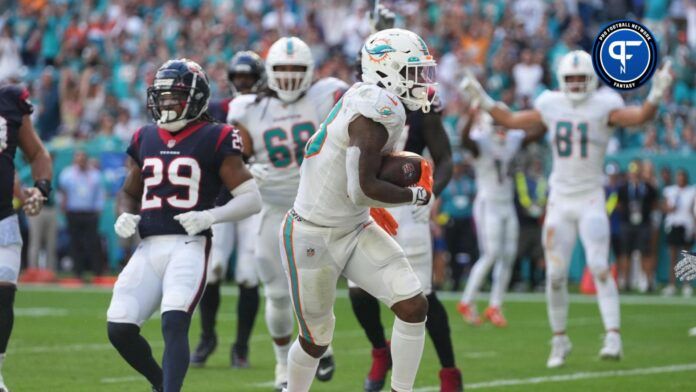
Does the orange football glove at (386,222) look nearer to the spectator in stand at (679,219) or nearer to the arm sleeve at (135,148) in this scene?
the arm sleeve at (135,148)

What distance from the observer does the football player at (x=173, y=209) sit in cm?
598

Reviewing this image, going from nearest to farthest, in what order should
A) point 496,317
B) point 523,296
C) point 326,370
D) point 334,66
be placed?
point 326,370, point 496,317, point 523,296, point 334,66

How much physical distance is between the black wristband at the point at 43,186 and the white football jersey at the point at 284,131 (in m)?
1.38

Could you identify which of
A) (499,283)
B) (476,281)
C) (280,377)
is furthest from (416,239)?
(499,283)

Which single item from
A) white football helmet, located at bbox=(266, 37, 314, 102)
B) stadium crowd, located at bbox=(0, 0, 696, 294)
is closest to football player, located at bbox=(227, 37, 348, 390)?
white football helmet, located at bbox=(266, 37, 314, 102)

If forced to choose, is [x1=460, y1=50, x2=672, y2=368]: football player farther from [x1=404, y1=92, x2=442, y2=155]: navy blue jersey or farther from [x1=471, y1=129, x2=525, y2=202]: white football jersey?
[x1=471, y1=129, x2=525, y2=202]: white football jersey

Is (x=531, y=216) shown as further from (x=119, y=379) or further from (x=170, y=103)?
(x=170, y=103)

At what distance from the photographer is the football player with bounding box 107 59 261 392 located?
235 inches

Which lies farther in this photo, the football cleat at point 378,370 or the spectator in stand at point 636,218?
the spectator in stand at point 636,218

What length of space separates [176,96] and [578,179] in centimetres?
409

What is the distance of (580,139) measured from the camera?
948 cm

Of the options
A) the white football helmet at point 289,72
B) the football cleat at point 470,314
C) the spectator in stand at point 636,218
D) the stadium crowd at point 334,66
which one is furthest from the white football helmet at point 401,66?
the spectator in stand at point 636,218

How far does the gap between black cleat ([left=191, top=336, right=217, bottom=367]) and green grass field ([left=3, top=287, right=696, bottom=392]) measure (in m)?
0.08

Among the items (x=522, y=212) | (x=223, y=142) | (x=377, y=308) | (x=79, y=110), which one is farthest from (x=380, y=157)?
(x=79, y=110)
